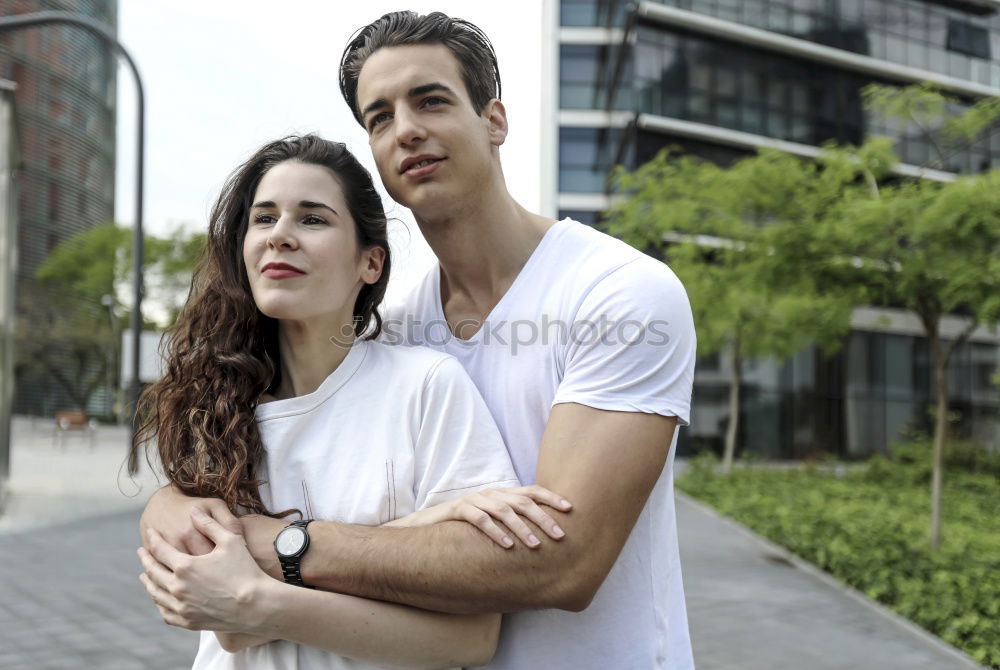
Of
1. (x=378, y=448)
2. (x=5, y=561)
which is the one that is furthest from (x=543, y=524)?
(x=5, y=561)

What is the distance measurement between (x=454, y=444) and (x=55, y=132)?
175ft

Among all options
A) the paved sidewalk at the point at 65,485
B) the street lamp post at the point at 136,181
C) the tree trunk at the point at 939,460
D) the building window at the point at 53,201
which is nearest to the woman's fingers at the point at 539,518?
the paved sidewalk at the point at 65,485

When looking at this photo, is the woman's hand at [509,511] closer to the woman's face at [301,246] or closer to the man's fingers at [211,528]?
the man's fingers at [211,528]

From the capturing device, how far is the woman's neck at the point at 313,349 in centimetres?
215

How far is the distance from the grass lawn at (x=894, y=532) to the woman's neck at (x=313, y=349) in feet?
19.4

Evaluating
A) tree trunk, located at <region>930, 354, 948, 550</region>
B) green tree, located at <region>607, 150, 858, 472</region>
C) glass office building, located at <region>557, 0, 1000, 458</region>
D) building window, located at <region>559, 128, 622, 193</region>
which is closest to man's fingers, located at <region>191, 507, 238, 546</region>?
green tree, located at <region>607, 150, 858, 472</region>

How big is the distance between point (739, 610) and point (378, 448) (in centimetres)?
615

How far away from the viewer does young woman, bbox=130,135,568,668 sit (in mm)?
1845

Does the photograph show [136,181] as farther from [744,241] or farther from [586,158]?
[586,158]

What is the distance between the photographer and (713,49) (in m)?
28.6

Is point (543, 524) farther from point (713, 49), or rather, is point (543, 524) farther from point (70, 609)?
point (713, 49)

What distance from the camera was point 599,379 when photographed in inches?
73.5

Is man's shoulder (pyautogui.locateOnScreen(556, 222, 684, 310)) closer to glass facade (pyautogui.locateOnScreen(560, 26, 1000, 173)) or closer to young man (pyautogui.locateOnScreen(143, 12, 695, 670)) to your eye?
young man (pyautogui.locateOnScreen(143, 12, 695, 670))

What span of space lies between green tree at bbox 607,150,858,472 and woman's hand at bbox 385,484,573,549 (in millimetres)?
8908
